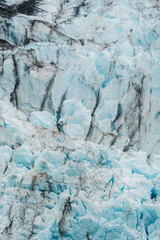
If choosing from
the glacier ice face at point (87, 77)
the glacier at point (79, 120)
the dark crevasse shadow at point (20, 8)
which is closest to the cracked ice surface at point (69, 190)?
the glacier at point (79, 120)

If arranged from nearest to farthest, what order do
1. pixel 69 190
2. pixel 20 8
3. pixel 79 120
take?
pixel 69 190 → pixel 79 120 → pixel 20 8

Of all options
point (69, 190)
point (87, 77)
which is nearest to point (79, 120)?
point (87, 77)

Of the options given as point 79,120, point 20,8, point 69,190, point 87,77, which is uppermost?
point 20,8

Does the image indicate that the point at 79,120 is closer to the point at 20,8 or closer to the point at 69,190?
the point at 69,190

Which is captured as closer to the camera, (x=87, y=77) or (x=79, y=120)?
(x=79, y=120)

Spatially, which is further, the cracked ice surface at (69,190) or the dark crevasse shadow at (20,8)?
the dark crevasse shadow at (20,8)

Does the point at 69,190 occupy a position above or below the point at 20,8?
below

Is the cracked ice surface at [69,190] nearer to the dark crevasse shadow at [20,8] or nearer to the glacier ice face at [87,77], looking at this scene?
the glacier ice face at [87,77]

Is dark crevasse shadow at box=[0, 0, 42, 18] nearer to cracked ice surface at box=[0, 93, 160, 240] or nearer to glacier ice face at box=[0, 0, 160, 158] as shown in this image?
glacier ice face at box=[0, 0, 160, 158]

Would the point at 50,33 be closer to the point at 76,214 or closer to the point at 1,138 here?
the point at 1,138
